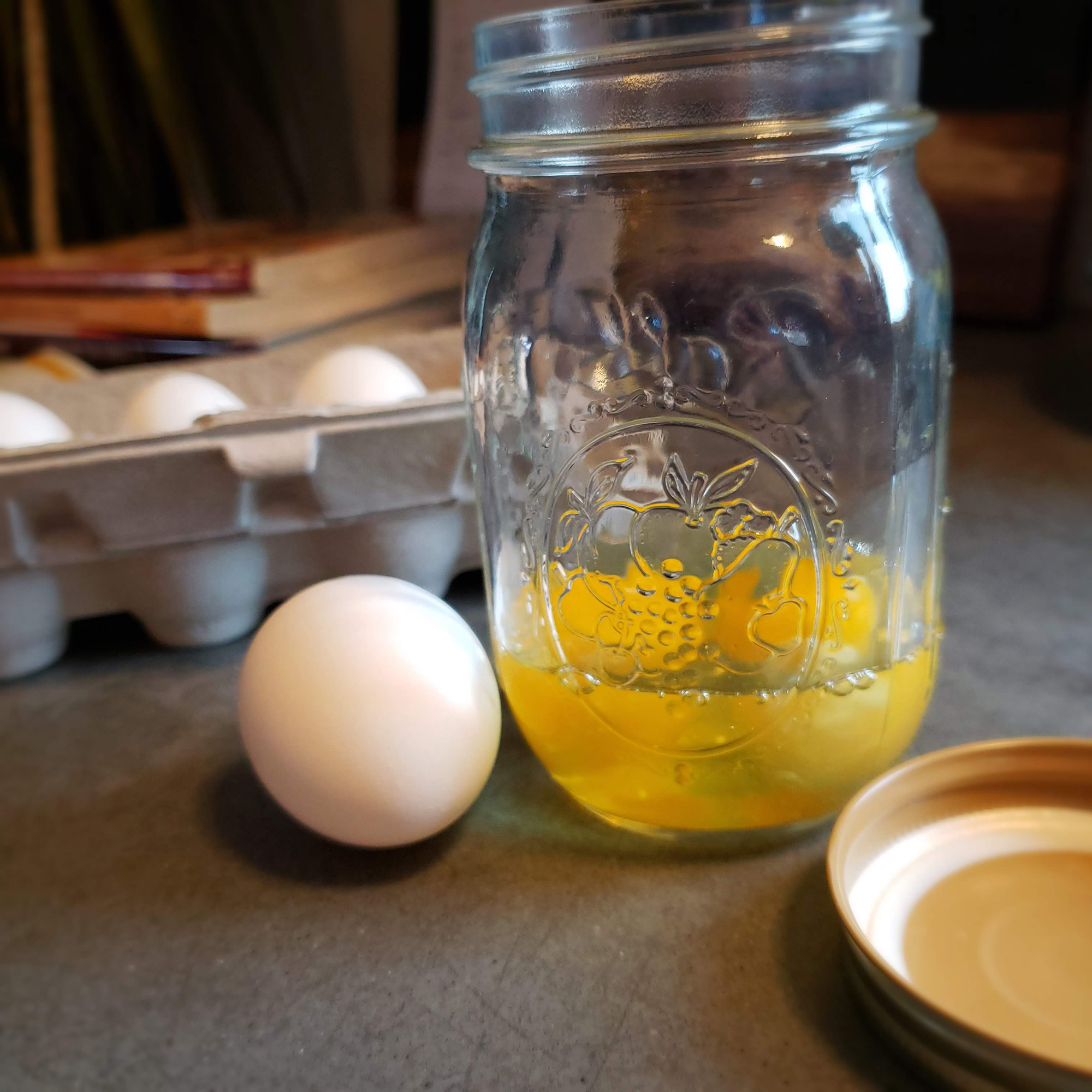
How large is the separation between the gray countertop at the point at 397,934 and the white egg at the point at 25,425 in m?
0.19

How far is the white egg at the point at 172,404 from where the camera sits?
0.77m

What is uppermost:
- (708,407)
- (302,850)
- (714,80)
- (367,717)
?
(714,80)

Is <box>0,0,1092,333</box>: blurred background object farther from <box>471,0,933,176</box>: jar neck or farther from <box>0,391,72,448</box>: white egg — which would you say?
<box>471,0,933,176</box>: jar neck

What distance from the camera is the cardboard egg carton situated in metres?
0.67

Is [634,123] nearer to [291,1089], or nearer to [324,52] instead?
[291,1089]

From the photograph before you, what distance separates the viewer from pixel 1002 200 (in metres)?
1.33

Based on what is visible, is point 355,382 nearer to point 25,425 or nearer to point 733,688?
point 25,425

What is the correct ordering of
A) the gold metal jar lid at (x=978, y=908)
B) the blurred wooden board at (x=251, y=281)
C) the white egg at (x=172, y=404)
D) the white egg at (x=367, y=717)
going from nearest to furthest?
the gold metal jar lid at (x=978, y=908), the white egg at (x=367, y=717), the white egg at (x=172, y=404), the blurred wooden board at (x=251, y=281)

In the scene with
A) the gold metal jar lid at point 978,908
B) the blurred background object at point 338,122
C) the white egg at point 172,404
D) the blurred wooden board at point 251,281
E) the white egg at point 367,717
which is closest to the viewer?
the gold metal jar lid at point 978,908

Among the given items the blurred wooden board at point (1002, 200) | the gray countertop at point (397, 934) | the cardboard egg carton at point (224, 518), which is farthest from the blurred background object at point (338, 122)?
the gray countertop at point (397, 934)

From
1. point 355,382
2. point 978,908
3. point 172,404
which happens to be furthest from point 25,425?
point 978,908

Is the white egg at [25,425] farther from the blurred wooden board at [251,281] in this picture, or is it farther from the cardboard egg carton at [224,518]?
the blurred wooden board at [251,281]

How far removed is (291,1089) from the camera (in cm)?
→ 43

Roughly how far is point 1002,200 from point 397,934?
1.21m
